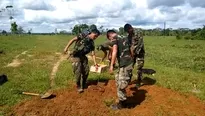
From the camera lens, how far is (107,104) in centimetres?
905

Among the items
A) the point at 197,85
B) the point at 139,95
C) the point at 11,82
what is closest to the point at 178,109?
the point at 139,95

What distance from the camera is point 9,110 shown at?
8930 millimetres

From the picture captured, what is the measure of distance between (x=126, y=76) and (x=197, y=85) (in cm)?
492

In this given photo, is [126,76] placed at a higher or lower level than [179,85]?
higher

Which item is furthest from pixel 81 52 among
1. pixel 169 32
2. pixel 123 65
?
pixel 169 32

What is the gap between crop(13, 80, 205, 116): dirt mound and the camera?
8.41m

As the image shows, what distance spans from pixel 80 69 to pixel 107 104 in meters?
1.73

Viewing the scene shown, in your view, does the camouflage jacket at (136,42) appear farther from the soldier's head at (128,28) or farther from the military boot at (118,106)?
the military boot at (118,106)

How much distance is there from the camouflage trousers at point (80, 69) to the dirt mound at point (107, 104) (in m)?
0.39

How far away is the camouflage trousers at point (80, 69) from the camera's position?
395 inches

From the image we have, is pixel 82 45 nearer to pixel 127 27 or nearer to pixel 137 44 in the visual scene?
pixel 127 27

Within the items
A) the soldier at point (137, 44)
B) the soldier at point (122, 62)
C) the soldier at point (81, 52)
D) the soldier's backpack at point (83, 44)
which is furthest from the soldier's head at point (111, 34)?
the soldier at point (137, 44)

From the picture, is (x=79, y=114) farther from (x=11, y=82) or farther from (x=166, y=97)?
(x=11, y=82)

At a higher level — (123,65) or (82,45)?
(82,45)
